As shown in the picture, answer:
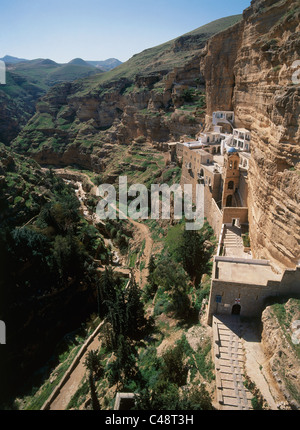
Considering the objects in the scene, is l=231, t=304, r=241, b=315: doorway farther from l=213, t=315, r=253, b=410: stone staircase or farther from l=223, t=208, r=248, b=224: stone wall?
l=223, t=208, r=248, b=224: stone wall

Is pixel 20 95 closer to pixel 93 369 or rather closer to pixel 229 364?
pixel 93 369

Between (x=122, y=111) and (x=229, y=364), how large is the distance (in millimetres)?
62806

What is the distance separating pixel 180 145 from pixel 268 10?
15.8 meters

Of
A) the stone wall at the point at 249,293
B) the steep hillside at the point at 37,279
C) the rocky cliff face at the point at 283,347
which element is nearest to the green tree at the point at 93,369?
the steep hillside at the point at 37,279

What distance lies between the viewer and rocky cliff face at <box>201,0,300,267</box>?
1219 cm

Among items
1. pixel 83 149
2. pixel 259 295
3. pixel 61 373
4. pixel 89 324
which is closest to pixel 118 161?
pixel 83 149

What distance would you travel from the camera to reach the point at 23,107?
315 ft

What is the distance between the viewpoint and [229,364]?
1196 cm

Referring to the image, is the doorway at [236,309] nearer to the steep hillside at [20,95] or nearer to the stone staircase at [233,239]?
the stone staircase at [233,239]

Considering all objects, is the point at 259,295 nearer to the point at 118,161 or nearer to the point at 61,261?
the point at 61,261

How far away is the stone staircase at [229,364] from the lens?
1079 centimetres

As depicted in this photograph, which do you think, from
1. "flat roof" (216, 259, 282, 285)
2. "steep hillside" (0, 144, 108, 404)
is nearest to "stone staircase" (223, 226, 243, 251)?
"flat roof" (216, 259, 282, 285)

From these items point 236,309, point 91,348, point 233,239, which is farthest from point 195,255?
point 91,348

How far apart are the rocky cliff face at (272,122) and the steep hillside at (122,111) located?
43.0 feet
